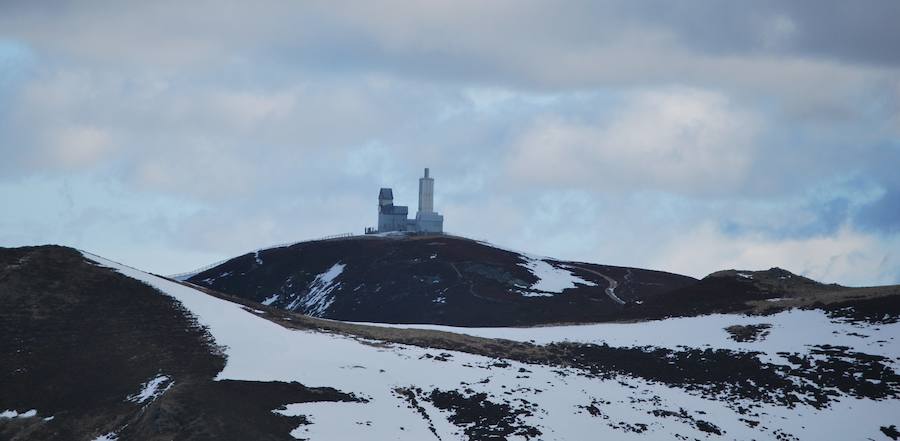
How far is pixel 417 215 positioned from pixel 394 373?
340ft

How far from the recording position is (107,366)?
6488cm

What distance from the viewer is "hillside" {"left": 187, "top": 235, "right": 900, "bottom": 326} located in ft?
310

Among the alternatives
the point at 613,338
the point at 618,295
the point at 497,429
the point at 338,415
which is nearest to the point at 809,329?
the point at 613,338

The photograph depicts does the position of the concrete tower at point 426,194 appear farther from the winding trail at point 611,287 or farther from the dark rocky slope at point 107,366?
the dark rocky slope at point 107,366

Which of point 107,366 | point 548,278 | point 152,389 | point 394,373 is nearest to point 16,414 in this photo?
point 107,366

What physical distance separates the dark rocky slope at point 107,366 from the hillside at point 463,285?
128 ft

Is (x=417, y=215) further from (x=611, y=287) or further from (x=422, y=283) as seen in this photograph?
(x=611, y=287)

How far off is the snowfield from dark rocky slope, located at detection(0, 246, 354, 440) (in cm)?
158

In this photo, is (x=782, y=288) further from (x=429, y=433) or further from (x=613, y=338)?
(x=429, y=433)

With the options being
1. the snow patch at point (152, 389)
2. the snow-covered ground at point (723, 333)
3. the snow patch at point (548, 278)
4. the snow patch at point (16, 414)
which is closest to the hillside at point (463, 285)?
the snow patch at point (548, 278)

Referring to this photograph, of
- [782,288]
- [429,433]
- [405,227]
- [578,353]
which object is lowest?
A: [429,433]

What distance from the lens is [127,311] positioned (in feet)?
246

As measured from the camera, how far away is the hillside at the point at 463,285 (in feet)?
310

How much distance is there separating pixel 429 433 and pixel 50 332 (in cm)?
3103
